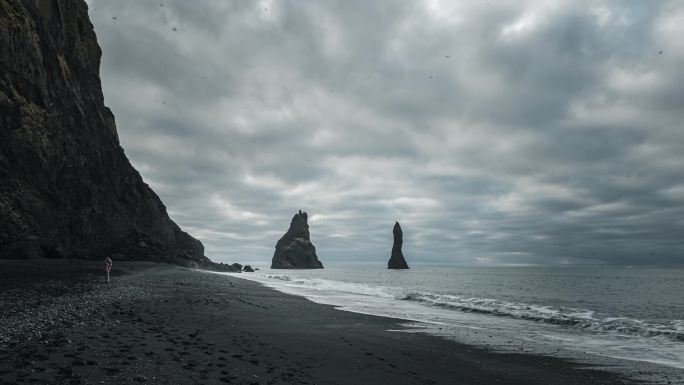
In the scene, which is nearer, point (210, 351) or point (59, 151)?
point (210, 351)

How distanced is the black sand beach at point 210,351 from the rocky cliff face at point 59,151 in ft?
85.8

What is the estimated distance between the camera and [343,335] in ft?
53.3

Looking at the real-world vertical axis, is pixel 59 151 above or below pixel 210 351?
above

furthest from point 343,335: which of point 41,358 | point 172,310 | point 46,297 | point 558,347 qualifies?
point 46,297

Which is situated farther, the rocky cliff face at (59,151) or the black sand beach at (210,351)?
the rocky cliff face at (59,151)

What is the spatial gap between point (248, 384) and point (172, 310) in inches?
431

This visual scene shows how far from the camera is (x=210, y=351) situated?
33.9 ft

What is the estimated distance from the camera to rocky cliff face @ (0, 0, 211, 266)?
129 feet

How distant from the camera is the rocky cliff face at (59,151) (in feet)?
129

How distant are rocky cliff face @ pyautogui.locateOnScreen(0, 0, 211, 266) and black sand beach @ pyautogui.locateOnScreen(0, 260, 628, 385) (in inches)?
1030

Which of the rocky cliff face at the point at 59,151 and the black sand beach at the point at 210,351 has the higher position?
the rocky cliff face at the point at 59,151

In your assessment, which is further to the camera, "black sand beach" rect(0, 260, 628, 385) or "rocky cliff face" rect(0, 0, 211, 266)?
"rocky cliff face" rect(0, 0, 211, 266)

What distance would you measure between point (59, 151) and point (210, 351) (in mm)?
51176

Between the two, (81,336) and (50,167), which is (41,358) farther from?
(50,167)
